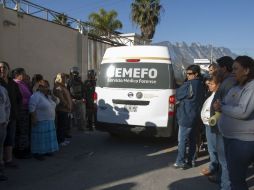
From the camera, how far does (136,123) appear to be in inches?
352

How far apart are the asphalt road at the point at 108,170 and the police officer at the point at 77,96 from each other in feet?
6.86

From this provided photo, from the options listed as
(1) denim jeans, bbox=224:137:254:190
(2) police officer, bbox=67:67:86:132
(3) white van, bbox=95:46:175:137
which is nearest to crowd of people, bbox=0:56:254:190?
(1) denim jeans, bbox=224:137:254:190

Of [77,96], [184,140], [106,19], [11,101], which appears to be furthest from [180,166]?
[106,19]

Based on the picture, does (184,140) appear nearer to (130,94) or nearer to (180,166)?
(180,166)

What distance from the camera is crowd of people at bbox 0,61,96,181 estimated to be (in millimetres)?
6524

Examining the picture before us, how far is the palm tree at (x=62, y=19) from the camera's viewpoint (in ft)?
54.0

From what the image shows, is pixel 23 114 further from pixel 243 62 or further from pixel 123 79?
pixel 243 62

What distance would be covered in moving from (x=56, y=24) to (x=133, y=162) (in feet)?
32.9

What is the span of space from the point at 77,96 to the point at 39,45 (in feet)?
15.2

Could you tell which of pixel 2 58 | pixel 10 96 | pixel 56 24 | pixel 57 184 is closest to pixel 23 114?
pixel 10 96

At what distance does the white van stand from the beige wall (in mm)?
5139

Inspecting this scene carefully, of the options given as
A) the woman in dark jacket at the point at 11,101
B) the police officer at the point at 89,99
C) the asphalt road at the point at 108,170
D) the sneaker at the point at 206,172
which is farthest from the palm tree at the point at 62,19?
the sneaker at the point at 206,172

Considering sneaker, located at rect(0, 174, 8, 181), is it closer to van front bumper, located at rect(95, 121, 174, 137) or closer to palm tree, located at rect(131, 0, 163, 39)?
van front bumper, located at rect(95, 121, 174, 137)

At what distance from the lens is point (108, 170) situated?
701 cm
